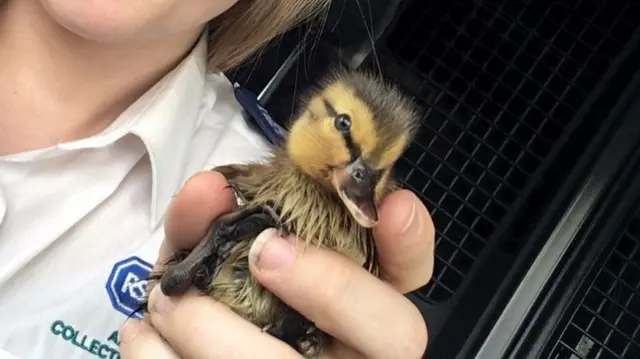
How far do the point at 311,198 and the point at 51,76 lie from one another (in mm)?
418

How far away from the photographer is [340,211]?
0.72 meters

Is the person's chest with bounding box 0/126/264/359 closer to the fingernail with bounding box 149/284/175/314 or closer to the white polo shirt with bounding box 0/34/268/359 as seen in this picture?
the white polo shirt with bounding box 0/34/268/359

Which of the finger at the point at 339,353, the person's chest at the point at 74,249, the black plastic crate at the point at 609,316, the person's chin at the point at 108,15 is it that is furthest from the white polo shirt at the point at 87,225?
the black plastic crate at the point at 609,316

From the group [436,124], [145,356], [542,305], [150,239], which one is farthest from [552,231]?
[145,356]

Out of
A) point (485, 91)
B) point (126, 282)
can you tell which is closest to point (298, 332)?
point (126, 282)

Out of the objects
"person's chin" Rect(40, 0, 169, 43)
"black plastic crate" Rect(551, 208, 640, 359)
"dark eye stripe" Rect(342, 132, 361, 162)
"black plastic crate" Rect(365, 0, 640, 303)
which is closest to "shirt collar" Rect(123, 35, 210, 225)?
"person's chin" Rect(40, 0, 169, 43)

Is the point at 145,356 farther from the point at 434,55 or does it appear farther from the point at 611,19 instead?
the point at 611,19

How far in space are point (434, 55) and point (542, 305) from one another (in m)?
0.34

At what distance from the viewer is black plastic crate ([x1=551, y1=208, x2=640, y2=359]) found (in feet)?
3.58

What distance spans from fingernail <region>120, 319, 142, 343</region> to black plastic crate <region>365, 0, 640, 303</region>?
0.46m

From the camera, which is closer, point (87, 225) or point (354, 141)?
point (354, 141)

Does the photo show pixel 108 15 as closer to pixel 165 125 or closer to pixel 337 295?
pixel 165 125

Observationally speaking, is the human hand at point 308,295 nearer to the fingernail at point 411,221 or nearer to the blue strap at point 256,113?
Answer: the fingernail at point 411,221

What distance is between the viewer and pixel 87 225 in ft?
3.28
